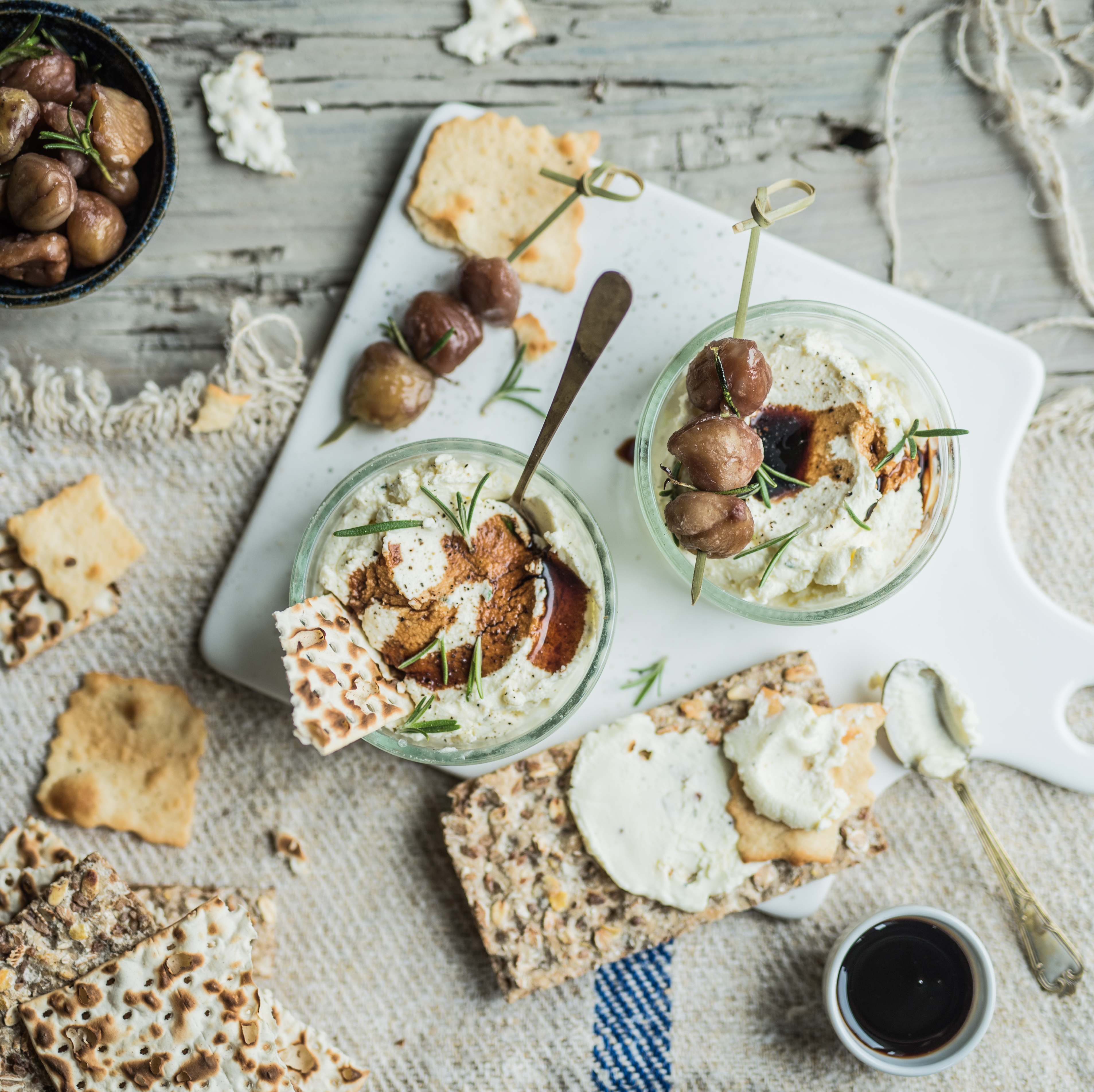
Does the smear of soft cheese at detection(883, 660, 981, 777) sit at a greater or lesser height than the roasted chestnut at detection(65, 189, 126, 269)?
lesser

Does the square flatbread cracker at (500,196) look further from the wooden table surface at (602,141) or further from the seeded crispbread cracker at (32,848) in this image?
the seeded crispbread cracker at (32,848)

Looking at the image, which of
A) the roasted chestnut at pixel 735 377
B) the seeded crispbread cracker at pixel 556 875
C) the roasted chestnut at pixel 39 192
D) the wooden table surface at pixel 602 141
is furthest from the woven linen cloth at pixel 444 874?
the roasted chestnut at pixel 735 377

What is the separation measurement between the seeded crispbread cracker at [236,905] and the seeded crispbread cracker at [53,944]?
53 mm

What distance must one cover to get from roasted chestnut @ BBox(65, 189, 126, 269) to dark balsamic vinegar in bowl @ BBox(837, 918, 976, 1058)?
179 cm

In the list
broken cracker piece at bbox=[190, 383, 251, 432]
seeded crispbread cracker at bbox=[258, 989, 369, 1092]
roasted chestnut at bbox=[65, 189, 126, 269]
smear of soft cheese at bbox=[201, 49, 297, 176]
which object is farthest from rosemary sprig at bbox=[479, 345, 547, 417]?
seeded crispbread cracker at bbox=[258, 989, 369, 1092]

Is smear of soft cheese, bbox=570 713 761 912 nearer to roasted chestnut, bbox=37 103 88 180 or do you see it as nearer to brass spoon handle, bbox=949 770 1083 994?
brass spoon handle, bbox=949 770 1083 994

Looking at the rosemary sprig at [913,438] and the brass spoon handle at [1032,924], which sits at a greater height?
the rosemary sprig at [913,438]

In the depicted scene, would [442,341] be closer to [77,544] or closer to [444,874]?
[77,544]

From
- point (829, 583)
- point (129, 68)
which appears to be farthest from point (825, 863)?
point (129, 68)

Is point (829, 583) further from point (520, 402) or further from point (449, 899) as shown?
point (449, 899)

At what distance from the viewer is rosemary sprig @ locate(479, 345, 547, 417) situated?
5.58ft

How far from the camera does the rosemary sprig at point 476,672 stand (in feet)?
4.71

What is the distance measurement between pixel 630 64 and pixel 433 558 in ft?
3.52

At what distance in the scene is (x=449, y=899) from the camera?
178cm
